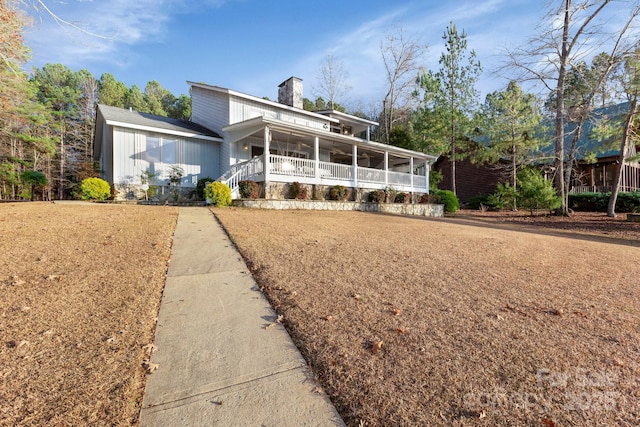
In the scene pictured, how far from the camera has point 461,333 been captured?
2633 millimetres

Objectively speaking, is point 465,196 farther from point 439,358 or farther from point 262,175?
point 439,358

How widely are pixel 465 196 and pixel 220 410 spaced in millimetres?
30188

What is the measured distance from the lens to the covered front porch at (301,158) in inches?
518

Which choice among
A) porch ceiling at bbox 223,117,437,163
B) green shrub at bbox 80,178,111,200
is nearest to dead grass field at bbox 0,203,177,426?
Result: green shrub at bbox 80,178,111,200

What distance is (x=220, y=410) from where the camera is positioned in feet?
5.76

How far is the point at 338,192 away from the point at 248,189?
15.3 ft

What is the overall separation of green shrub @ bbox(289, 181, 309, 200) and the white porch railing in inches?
14.8

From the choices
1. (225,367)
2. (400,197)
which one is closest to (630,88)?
(400,197)

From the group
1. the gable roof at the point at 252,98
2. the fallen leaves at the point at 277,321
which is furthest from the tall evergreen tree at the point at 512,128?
the fallen leaves at the point at 277,321

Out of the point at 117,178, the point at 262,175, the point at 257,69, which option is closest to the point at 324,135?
the point at 262,175

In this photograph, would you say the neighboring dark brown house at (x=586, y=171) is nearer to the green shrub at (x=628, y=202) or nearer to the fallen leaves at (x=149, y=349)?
the green shrub at (x=628, y=202)

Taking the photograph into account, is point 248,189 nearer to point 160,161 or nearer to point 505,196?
point 160,161

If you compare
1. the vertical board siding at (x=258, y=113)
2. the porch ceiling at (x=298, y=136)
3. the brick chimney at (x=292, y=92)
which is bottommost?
the porch ceiling at (x=298, y=136)

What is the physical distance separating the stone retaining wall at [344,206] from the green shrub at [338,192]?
1.38ft
